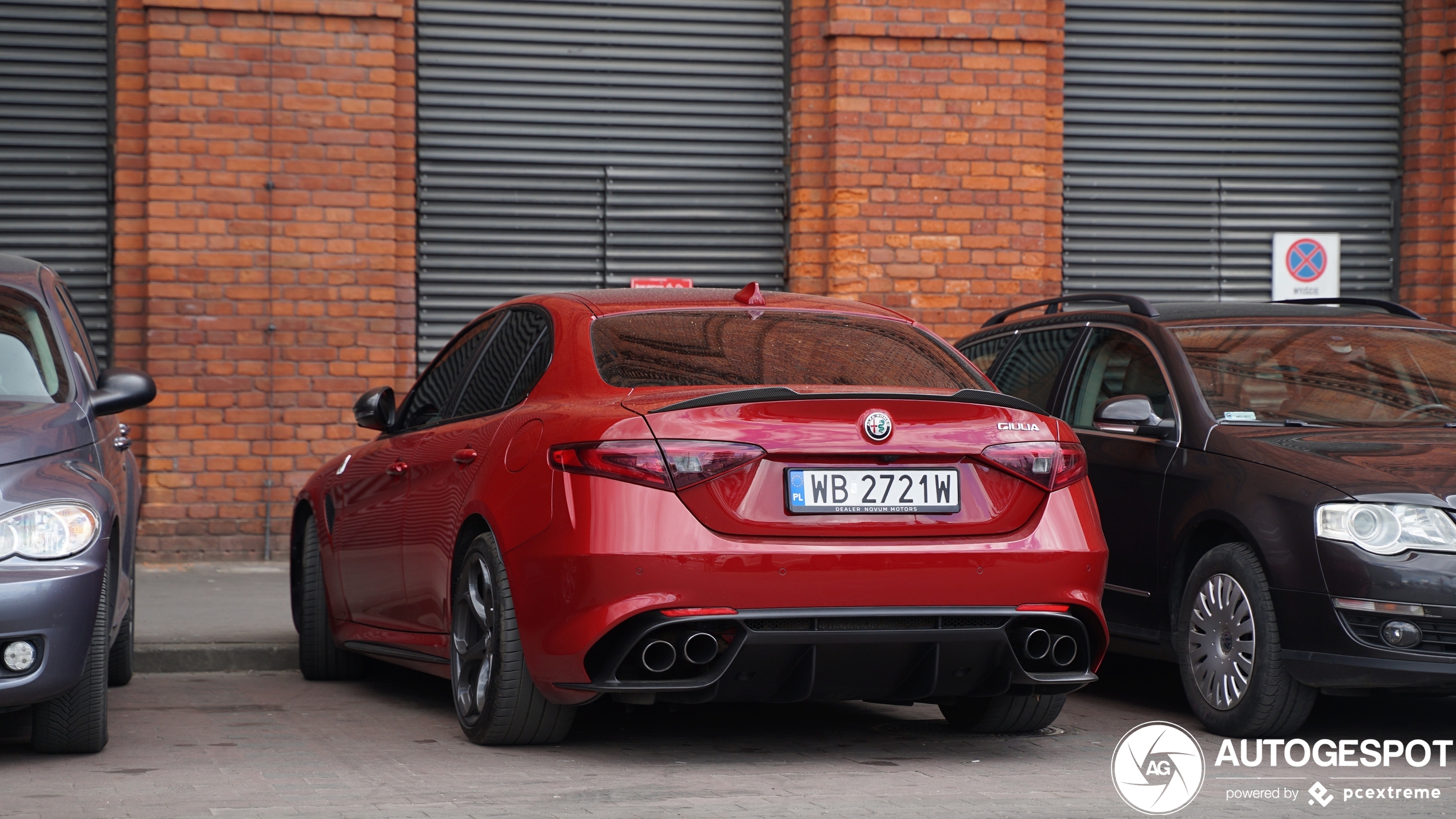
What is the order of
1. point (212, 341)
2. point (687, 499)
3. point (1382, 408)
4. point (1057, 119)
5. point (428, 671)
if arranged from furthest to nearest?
point (1057, 119) < point (212, 341) < point (1382, 408) < point (428, 671) < point (687, 499)

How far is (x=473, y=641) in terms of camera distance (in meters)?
5.71

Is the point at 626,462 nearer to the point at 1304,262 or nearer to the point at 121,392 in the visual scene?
the point at 121,392

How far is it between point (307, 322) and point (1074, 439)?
22.7 feet

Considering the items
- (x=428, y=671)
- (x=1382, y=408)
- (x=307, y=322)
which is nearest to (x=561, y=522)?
(x=428, y=671)

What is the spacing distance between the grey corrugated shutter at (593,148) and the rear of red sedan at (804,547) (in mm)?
6515

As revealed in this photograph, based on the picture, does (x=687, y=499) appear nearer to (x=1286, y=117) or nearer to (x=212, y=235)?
(x=212, y=235)

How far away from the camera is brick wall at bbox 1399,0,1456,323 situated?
42.0 ft

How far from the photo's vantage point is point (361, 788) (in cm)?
505

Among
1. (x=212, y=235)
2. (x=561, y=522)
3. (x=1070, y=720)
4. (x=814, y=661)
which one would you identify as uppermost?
(x=212, y=235)

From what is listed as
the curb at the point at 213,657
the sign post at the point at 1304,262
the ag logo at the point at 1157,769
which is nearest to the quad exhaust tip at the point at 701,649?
the ag logo at the point at 1157,769

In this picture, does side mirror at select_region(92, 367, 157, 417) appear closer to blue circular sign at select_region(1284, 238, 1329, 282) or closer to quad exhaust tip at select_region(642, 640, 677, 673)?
quad exhaust tip at select_region(642, 640, 677, 673)

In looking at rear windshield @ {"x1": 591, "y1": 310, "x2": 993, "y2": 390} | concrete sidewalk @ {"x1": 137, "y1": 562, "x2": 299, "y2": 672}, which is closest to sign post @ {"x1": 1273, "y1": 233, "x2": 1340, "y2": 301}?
concrete sidewalk @ {"x1": 137, "y1": 562, "x2": 299, "y2": 672}

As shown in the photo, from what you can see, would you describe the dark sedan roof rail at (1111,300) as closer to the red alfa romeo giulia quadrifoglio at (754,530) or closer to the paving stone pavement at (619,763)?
the paving stone pavement at (619,763)

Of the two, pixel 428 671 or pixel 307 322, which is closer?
pixel 428 671
